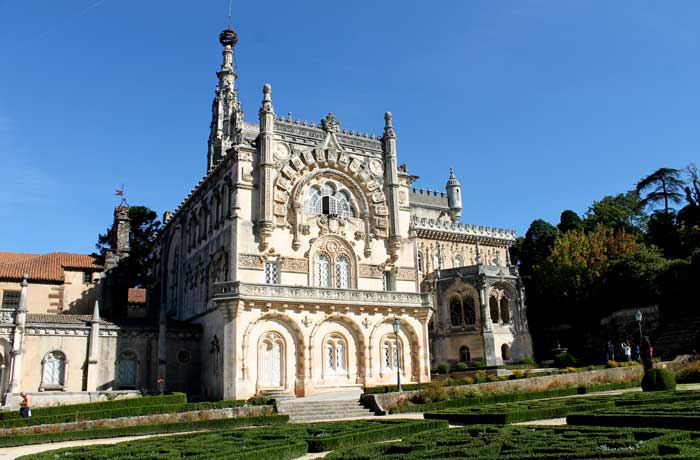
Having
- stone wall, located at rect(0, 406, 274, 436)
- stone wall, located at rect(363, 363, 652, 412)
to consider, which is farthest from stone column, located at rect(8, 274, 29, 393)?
stone wall, located at rect(363, 363, 652, 412)

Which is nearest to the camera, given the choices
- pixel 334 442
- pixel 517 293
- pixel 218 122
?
pixel 334 442

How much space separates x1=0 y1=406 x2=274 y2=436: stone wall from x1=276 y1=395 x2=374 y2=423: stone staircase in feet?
3.88

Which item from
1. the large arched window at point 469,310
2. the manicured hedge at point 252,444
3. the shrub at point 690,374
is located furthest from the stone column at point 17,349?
the large arched window at point 469,310

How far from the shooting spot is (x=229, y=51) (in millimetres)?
69938

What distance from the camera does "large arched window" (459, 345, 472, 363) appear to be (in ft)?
184

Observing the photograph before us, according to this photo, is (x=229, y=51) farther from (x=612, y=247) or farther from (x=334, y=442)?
(x=334, y=442)

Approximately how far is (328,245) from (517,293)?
24.3m

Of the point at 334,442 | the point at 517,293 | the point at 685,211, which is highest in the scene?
the point at 685,211

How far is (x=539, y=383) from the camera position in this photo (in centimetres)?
3197

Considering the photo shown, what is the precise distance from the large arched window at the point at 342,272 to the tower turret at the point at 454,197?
37124mm

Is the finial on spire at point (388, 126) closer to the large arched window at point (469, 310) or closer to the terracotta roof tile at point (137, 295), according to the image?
the large arched window at point (469, 310)

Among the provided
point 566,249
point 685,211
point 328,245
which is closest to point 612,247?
point 566,249

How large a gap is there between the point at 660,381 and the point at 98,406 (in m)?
24.0

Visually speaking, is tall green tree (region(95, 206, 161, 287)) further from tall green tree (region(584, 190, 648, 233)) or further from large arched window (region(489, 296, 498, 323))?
tall green tree (region(584, 190, 648, 233))
